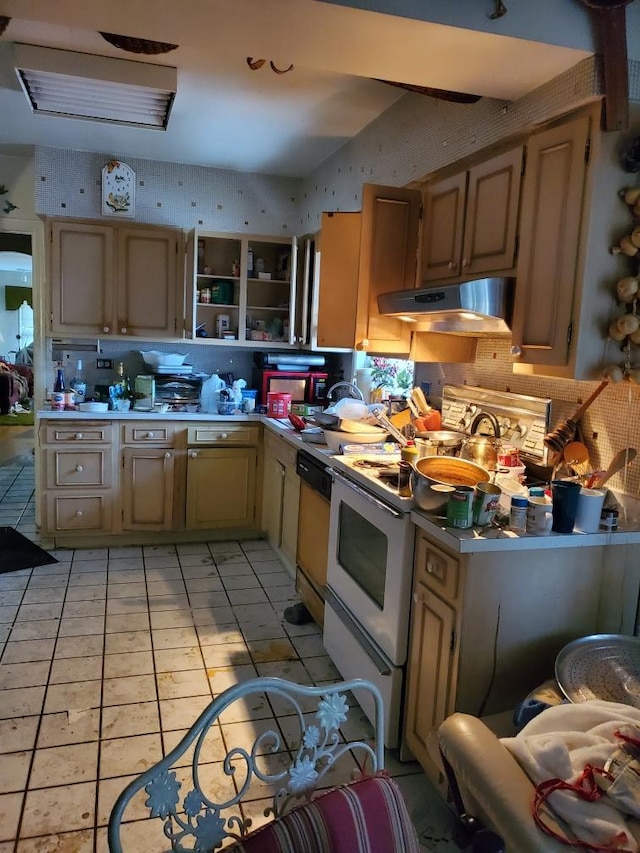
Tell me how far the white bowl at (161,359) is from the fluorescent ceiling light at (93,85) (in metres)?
1.53

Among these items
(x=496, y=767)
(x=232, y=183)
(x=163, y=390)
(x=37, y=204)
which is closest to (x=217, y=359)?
(x=163, y=390)

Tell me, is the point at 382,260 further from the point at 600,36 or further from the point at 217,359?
the point at 217,359

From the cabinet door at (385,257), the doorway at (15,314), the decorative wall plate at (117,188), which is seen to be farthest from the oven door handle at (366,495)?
the doorway at (15,314)

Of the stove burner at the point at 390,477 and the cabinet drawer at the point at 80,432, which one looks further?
the cabinet drawer at the point at 80,432

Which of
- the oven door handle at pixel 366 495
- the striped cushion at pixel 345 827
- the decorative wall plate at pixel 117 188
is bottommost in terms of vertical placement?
the striped cushion at pixel 345 827

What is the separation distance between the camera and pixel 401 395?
353cm

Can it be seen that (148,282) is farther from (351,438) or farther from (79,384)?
(351,438)

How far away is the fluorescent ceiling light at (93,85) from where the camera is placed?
106 inches

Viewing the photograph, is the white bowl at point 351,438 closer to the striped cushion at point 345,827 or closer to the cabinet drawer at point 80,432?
the cabinet drawer at point 80,432

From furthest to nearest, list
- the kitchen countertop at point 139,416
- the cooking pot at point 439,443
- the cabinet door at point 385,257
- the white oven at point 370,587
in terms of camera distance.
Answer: the kitchen countertop at point 139,416
the cabinet door at point 385,257
the cooking pot at point 439,443
the white oven at point 370,587

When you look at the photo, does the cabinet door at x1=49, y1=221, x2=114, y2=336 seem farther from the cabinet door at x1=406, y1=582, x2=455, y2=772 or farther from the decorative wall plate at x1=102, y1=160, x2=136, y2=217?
the cabinet door at x1=406, y1=582, x2=455, y2=772

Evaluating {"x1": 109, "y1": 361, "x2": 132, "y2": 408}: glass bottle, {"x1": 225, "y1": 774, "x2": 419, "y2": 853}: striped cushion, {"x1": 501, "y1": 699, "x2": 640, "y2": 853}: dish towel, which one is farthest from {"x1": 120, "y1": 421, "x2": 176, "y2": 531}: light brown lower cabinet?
{"x1": 225, "y1": 774, "x2": 419, "y2": 853}: striped cushion

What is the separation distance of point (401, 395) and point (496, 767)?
2.45 metres

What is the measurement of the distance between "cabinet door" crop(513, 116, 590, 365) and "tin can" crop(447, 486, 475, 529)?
54cm
